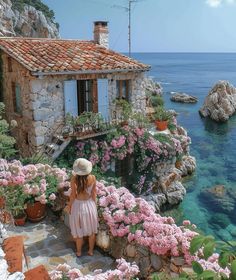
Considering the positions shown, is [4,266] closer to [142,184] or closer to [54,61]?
[54,61]

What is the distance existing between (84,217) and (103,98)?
9.82m

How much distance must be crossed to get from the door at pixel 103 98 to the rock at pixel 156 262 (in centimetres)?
1049

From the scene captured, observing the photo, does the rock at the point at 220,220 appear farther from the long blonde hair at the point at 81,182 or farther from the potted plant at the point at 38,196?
the long blonde hair at the point at 81,182

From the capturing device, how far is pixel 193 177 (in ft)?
76.5

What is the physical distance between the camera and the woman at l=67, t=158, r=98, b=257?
20.6 feet

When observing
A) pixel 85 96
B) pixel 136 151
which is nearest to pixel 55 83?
pixel 85 96

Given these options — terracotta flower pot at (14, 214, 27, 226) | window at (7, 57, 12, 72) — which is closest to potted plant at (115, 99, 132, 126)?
window at (7, 57, 12, 72)

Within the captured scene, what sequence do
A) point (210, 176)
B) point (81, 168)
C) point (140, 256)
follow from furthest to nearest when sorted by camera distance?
point (210, 176)
point (81, 168)
point (140, 256)

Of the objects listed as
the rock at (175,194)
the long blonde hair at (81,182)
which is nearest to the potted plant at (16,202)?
the long blonde hair at (81,182)

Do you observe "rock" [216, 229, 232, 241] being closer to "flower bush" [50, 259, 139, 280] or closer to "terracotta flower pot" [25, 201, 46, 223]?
"terracotta flower pot" [25, 201, 46, 223]

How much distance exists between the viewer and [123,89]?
16656mm

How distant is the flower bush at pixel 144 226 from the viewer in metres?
5.46

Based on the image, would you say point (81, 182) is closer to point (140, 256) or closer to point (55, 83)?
point (140, 256)

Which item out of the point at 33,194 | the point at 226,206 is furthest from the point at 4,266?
the point at 226,206
